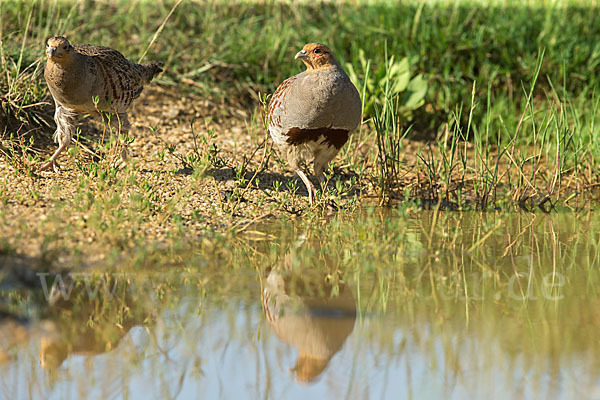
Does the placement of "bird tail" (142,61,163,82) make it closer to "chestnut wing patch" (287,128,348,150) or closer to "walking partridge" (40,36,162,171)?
"walking partridge" (40,36,162,171)

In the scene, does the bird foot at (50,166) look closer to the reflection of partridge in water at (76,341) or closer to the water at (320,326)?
the water at (320,326)

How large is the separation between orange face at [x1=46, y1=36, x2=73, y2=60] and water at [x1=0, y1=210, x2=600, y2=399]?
188cm

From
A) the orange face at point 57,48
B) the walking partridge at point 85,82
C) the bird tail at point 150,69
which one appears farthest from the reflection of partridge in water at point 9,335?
the bird tail at point 150,69

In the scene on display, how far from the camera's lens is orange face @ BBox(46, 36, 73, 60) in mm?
4629

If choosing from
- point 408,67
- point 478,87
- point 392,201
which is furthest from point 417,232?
point 478,87

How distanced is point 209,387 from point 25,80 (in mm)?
4122

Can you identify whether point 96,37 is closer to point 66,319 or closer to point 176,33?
Answer: point 176,33

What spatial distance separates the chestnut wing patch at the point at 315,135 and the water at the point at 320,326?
3.54 ft

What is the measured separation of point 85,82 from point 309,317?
2.88 metres

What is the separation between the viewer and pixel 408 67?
20.6 ft

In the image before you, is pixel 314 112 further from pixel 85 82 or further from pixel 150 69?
pixel 150 69

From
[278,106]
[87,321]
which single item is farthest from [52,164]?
[87,321]

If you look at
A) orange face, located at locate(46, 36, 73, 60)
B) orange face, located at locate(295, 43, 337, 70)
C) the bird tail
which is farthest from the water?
the bird tail

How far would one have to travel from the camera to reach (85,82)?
16.0ft
